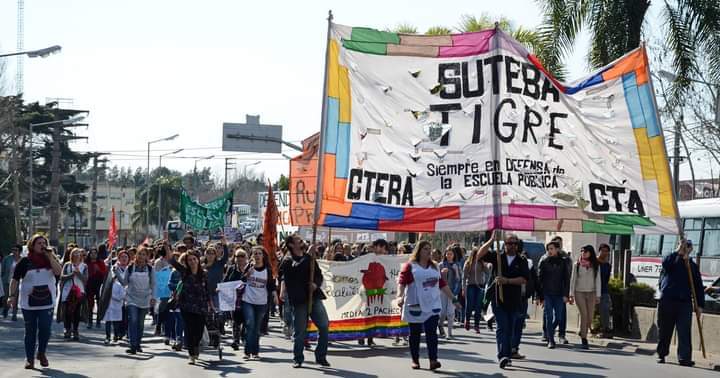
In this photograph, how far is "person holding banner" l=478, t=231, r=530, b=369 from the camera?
1498 cm

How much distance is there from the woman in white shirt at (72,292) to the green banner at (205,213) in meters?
13.5

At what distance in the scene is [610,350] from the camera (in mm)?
18859

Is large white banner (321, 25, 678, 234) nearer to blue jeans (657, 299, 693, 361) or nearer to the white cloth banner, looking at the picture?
blue jeans (657, 299, 693, 361)

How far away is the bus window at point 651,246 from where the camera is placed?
108 feet

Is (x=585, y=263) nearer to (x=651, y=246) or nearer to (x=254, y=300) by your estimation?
(x=254, y=300)

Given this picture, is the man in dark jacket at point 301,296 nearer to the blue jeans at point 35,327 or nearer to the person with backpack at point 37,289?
the person with backpack at point 37,289

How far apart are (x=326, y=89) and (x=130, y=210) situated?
13938 centimetres

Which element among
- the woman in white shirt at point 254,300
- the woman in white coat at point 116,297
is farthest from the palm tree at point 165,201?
the woman in white shirt at point 254,300

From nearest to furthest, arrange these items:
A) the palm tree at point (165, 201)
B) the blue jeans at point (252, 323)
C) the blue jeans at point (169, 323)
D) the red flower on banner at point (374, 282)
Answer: the blue jeans at point (252, 323) → the red flower on banner at point (374, 282) → the blue jeans at point (169, 323) → the palm tree at point (165, 201)

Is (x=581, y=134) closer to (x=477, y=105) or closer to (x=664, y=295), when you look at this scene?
(x=477, y=105)

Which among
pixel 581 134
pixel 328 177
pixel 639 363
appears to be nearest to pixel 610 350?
pixel 639 363

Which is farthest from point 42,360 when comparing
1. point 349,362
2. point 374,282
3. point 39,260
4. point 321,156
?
point 374,282

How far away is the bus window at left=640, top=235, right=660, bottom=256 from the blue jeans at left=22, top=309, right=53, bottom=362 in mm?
21493

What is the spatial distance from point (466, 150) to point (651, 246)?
67.0 feet
